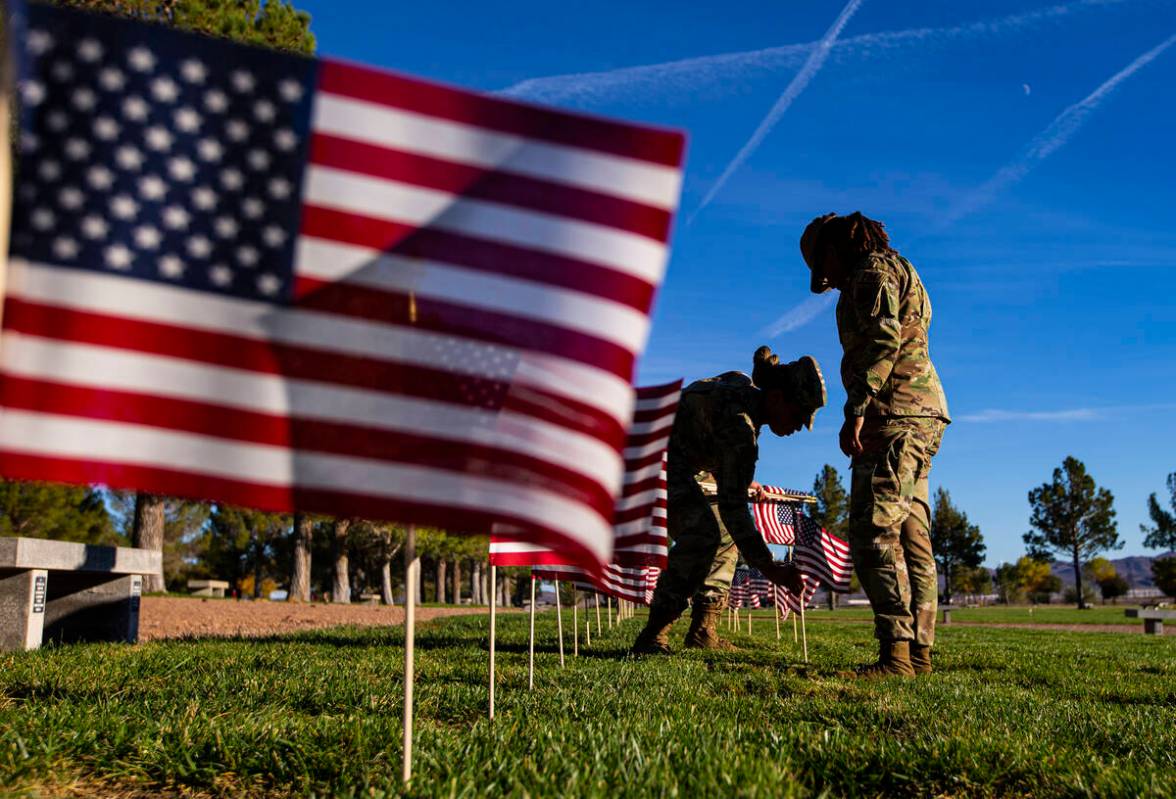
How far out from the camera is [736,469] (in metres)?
6.96

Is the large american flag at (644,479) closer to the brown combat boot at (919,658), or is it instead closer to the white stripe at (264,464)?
the brown combat boot at (919,658)

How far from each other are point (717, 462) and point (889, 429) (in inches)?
66.6

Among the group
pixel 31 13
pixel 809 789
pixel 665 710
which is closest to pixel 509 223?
pixel 31 13

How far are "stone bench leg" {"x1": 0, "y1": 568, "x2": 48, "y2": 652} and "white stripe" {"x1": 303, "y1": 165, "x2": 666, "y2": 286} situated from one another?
700cm

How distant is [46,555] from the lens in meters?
7.28

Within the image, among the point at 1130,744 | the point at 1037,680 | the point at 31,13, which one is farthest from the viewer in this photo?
the point at 1037,680

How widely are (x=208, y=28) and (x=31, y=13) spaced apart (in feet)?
56.7

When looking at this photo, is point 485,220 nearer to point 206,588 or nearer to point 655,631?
point 655,631

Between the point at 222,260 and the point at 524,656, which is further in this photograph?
the point at 524,656

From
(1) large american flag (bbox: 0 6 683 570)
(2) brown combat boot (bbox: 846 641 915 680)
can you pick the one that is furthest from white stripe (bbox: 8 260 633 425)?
(2) brown combat boot (bbox: 846 641 915 680)

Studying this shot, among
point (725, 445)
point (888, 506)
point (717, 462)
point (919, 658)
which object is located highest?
point (725, 445)

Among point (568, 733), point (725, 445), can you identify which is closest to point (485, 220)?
point (568, 733)

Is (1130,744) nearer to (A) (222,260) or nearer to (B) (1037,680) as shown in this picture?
(B) (1037,680)

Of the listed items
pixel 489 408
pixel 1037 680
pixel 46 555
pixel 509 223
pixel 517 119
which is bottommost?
pixel 1037 680
